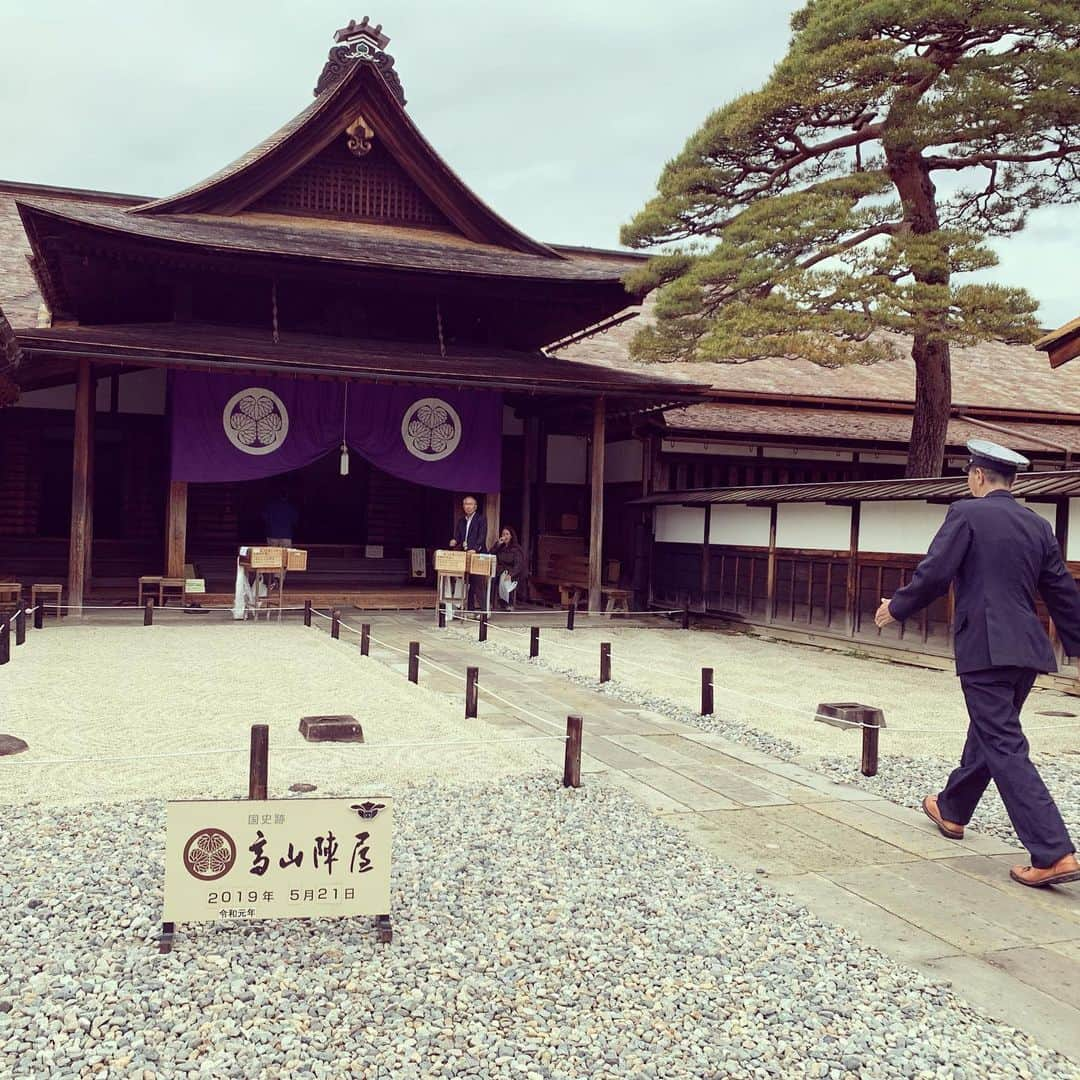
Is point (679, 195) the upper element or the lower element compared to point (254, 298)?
upper

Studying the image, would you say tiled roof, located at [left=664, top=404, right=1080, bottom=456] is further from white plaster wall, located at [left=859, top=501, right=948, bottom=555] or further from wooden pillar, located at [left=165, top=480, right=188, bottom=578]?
wooden pillar, located at [left=165, top=480, right=188, bottom=578]

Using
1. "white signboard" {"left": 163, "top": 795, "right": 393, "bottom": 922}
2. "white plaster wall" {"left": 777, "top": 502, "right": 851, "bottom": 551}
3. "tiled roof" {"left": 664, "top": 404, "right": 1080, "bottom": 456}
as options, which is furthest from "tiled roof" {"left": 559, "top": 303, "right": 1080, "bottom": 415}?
"white signboard" {"left": 163, "top": 795, "right": 393, "bottom": 922}

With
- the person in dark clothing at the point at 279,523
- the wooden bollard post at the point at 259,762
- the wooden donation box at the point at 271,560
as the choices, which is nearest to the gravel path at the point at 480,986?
the wooden bollard post at the point at 259,762

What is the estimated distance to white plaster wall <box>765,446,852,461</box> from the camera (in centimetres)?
1820

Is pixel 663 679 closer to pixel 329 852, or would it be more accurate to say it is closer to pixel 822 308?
pixel 822 308

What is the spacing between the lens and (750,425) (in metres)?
17.7

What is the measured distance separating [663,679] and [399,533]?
10.3 meters

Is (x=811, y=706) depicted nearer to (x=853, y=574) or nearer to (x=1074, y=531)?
(x=1074, y=531)

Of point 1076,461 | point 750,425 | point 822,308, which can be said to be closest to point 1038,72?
point 822,308

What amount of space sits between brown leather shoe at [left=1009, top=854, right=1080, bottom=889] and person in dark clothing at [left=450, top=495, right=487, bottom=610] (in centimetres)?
1112

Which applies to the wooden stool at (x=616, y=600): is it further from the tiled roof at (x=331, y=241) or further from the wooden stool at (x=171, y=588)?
the wooden stool at (x=171, y=588)

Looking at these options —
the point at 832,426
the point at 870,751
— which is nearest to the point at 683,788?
the point at 870,751

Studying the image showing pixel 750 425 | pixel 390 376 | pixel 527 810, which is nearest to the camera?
pixel 527 810

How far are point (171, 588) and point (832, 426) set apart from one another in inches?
447
